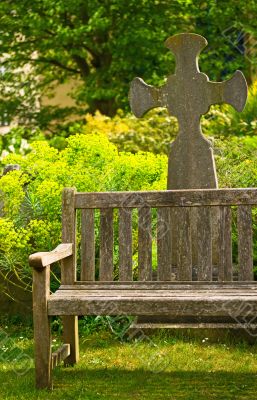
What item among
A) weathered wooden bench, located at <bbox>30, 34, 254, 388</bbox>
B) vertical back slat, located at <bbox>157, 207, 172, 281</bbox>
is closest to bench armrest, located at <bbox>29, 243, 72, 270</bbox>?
weathered wooden bench, located at <bbox>30, 34, 254, 388</bbox>

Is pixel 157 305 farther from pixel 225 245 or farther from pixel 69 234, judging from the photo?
pixel 69 234

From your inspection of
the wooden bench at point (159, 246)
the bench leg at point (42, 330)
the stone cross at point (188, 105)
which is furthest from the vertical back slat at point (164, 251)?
the stone cross at point (188, 105)

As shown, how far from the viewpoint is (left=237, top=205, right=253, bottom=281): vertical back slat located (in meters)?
6.36

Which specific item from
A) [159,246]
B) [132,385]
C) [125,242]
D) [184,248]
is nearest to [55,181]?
[125,242]

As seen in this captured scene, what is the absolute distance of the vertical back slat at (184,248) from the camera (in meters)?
6.45

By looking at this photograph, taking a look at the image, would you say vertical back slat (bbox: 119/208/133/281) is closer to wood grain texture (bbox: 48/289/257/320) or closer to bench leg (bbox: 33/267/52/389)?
wood grain texture (bbox: 48/289/257/320)

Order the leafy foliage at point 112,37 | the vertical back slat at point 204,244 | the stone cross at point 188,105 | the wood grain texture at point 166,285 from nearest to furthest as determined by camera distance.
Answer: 1. the wood grain texture at point 166,285
2. the vertical back slat at point 204,244
3. the stone cross at point 188,105
4. the leafy foliage at point 112,37

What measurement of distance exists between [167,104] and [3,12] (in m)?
12.0

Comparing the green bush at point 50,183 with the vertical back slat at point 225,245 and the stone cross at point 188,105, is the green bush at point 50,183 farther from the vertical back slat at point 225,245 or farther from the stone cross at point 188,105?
the vertical back slat at point 225,245

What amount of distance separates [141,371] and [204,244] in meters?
0.93

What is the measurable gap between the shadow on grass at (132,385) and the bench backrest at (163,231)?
Answer: 24.7 inches

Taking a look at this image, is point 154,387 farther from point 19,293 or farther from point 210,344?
point 19,293

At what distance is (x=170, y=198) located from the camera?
643 cm

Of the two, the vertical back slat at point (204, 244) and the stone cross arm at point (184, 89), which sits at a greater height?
the stone cross arm at point (184, 89)
